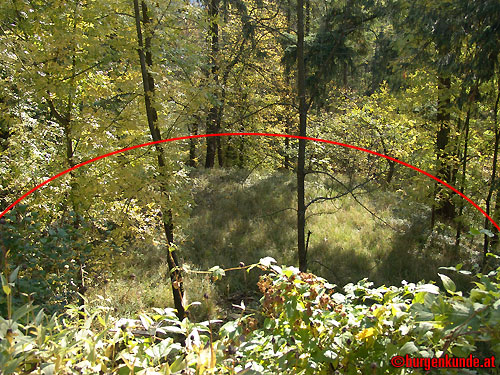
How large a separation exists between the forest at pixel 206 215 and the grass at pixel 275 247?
0.21 ft

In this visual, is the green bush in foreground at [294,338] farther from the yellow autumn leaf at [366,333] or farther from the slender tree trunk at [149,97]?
the slender tree trunk at [149,97]

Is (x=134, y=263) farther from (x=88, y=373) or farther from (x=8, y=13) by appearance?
(x=88, y=373)

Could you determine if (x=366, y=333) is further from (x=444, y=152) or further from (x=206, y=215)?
(x=206, y=215)

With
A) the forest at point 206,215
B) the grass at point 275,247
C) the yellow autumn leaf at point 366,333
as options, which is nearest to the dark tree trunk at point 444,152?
the forest at point 206,215

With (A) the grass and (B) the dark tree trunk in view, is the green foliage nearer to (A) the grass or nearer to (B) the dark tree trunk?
(A) the grass

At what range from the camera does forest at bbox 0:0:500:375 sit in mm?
1579

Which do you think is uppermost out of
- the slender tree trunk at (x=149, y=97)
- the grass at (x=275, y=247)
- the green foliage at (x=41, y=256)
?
the slender tree trunk at (x=149, y=97)

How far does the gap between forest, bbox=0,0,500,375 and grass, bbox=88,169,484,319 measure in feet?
0.21

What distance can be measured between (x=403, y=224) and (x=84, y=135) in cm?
921

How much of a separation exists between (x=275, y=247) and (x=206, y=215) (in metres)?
2.69

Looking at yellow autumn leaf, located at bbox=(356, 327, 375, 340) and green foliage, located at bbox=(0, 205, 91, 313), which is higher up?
yellow autumn leaf, located at bbox=(356, 327, 375, 340)

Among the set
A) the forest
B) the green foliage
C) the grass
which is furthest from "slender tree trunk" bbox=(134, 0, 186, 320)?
the grass

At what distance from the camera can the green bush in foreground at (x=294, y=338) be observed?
134cm

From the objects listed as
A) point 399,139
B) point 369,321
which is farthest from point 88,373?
point 399,139
